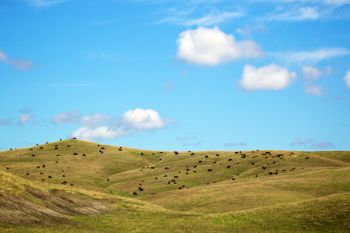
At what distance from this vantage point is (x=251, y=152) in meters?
133

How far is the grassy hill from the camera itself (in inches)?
2142

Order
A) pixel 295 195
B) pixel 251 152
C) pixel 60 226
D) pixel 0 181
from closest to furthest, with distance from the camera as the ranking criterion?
pixel 60 226
pixel 0 181
pixel 295 195
pixel 251 152

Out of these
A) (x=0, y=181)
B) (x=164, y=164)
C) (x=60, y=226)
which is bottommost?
(x=60, y=226)

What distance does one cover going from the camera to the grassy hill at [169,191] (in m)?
54.4

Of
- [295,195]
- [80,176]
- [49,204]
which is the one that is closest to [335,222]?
[295,195]

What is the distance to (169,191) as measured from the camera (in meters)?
92.2

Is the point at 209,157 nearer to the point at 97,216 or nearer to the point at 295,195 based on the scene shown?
the point at 295,195

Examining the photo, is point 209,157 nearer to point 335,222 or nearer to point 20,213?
point 335,222

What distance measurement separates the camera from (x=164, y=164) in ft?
421

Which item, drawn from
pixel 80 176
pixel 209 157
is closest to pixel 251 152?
pixel 209 157

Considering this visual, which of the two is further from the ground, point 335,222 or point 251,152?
point 251,152

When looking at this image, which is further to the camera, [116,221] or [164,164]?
[164,164]

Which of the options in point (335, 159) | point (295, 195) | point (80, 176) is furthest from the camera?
point (335, 159)

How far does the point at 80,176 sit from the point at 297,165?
160ft
